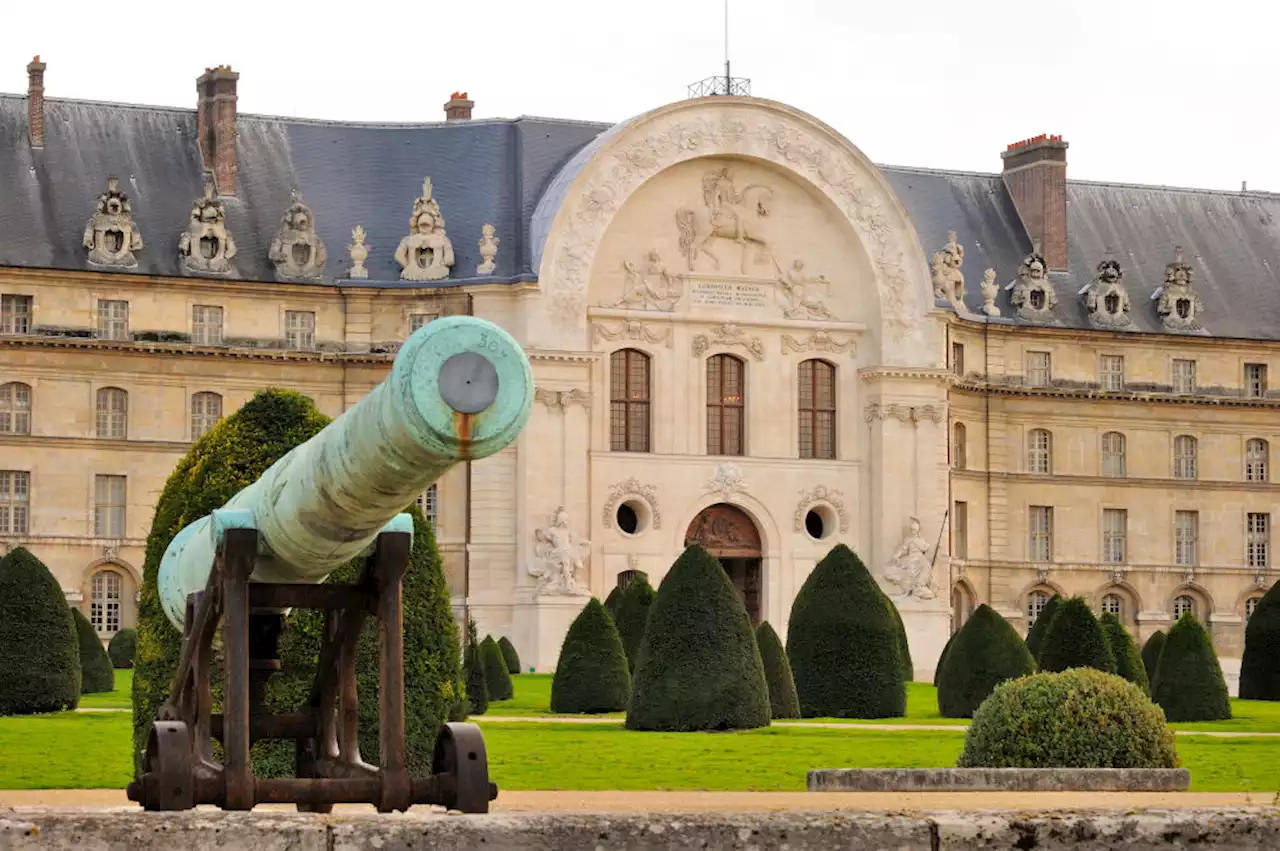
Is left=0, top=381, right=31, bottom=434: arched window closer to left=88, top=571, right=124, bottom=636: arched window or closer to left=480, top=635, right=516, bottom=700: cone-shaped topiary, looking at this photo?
left=88, top=571, right=124, bottom=636: arched window

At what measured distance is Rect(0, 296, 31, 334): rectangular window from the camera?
54.8m

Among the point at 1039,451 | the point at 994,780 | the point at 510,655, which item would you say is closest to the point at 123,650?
the point at 510,655

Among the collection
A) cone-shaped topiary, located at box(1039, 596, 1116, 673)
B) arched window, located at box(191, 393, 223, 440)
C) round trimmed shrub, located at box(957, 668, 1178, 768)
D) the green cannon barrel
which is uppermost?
arched window, located at box(191, 393, 223, 440)

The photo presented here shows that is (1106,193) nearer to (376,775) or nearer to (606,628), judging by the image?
(606,628)

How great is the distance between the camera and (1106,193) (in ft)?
226

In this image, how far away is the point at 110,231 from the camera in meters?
55.9

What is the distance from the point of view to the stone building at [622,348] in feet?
183

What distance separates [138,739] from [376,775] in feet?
21.1

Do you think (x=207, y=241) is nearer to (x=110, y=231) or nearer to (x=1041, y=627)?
(x=110, y=231)

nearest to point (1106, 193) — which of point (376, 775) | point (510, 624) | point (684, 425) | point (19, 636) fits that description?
point (684, 425)

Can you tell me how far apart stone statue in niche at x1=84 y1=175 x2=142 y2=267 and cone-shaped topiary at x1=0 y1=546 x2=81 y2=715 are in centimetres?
2115

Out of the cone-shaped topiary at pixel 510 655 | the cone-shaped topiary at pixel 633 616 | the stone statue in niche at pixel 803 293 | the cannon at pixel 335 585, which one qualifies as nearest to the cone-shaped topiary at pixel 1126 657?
the cone-shaped topiary at pixel 633 616

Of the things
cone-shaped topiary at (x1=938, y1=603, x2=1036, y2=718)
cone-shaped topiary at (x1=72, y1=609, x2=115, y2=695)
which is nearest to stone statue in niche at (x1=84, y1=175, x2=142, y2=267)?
cone-shaped topiary at (x1=72, y1=609, x2=115, y2=695)

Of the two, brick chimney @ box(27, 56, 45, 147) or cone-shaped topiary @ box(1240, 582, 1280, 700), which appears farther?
brick chimney @ box(27, 56, 45, 147)
